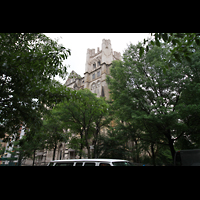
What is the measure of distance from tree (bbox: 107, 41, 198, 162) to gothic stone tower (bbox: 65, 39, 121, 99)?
21.1 m

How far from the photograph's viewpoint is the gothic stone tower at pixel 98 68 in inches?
1478

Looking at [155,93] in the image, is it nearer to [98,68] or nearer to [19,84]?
[19,84]

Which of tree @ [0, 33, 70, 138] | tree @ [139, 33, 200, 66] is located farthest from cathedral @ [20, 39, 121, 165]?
tree @ [139, 33, 200, 66]

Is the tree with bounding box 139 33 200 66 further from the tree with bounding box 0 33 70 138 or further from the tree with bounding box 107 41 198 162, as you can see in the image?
the tree with bounding box 107 41 198 162

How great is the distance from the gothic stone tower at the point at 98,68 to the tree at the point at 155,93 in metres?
21.1

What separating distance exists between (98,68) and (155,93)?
99.2 feet

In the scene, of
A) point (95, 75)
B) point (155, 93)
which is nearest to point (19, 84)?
point (155, 93)

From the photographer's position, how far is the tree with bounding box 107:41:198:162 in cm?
1044

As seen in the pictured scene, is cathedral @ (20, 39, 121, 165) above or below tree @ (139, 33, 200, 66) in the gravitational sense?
above

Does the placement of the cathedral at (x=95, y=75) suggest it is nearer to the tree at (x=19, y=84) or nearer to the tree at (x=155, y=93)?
the tree at (x=155, y=93)

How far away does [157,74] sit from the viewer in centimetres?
1233
